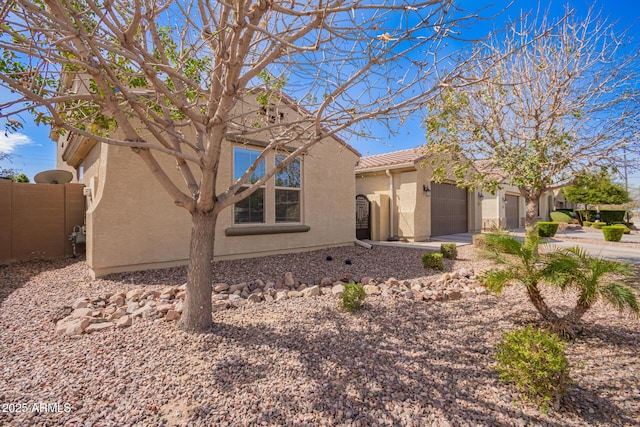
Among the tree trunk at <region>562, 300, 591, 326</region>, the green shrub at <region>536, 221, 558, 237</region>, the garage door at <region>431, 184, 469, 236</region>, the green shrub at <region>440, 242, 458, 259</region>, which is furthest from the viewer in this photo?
the green shrub at <region>536, 221, 558, 237</region>

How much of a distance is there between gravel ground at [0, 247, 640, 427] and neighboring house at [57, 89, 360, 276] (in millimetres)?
1828

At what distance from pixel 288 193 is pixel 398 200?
19.4ft

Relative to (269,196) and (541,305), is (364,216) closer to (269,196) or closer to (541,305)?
(269,196)

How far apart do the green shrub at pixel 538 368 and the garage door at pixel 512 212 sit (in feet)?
69.6

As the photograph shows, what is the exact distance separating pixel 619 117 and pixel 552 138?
186 centimetres

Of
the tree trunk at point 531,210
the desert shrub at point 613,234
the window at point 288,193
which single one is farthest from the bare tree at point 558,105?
the desert shrub at point 613,234

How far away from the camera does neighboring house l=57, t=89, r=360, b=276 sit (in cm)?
583

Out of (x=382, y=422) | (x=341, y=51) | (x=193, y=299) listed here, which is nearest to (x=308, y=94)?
(x=341, y=51)

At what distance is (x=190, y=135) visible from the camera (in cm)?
690

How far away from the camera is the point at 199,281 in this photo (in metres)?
3.38

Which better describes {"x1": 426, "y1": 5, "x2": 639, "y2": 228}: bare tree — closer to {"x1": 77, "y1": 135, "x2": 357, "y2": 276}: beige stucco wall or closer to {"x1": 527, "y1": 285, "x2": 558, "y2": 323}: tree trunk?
{"x1": 527, "y1": 285, "x2": 558, "y2": 323}: tree trunk

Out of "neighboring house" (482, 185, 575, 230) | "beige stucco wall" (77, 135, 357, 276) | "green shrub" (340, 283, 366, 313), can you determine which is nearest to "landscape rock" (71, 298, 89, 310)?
"beige stucco wall" (77, 135, 357, 276)

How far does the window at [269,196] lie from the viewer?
764cm

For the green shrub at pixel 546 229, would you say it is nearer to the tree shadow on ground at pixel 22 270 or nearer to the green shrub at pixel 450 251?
the green shrub at pixel 450 251
